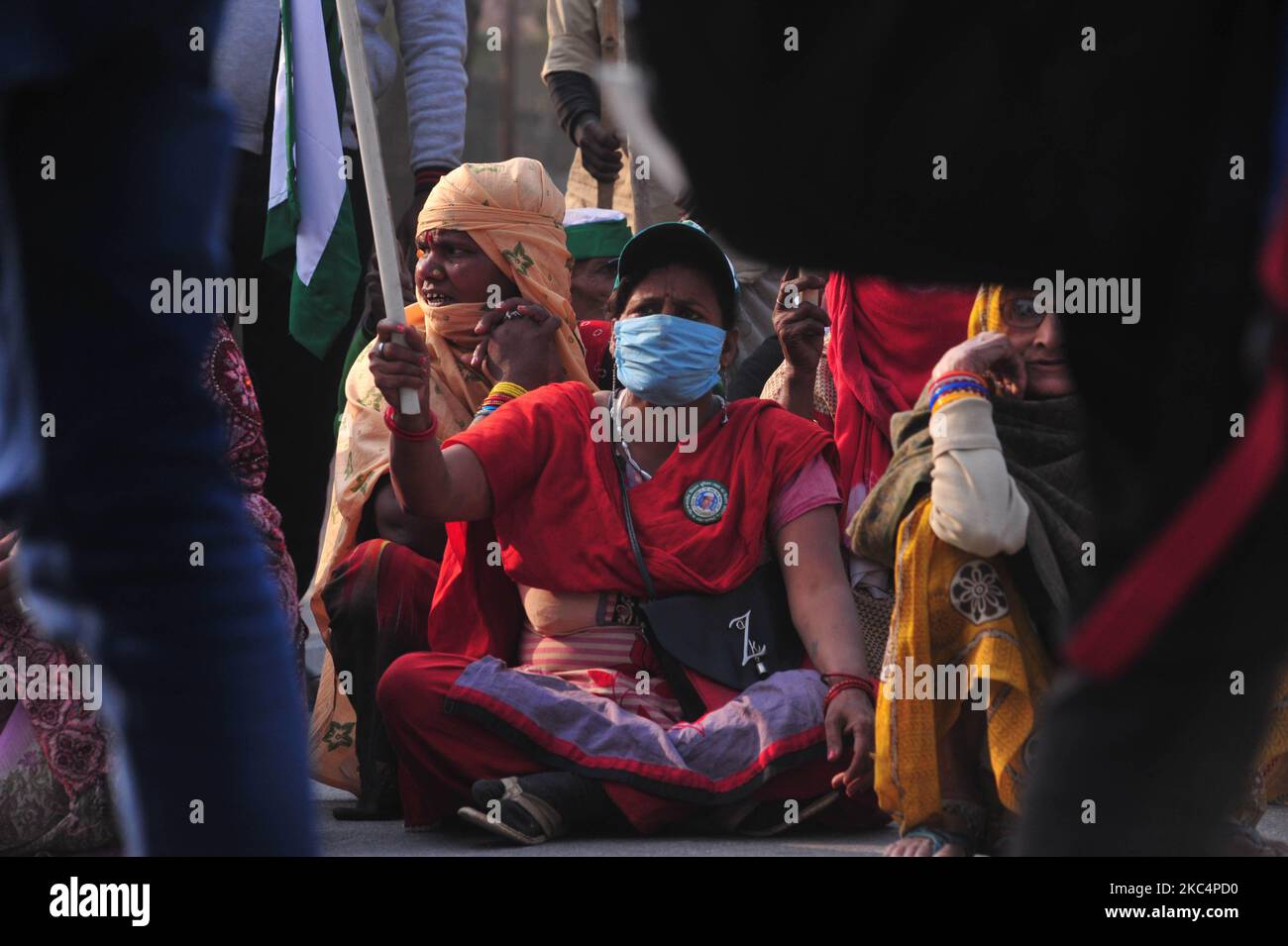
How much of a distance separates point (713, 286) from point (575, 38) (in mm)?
1845

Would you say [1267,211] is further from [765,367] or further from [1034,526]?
[765,367]

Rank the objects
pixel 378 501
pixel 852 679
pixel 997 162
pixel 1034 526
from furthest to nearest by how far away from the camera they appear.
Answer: pixel 378 501 < pixel 852 679 < pixel 1034 526 < pixel 997 162

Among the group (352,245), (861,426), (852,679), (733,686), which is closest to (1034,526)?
(852,679)

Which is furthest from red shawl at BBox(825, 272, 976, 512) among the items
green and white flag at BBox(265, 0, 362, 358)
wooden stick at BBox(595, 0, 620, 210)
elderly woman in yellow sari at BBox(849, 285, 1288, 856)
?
wooden stick at BBox(595, 0, 620, 210)

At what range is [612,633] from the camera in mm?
3488

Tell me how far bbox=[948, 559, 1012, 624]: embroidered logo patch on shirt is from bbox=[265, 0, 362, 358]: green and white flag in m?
1.62

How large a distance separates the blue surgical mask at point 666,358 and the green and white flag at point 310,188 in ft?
2.32

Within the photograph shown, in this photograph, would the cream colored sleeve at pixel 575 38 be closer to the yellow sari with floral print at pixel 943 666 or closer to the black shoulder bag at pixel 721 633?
the black shoulder bag at pixel 721 633

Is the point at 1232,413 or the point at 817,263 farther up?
the point at 817,263

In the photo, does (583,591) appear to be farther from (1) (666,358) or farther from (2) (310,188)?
(2) (310,188)

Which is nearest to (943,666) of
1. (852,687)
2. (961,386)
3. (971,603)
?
(971,603)

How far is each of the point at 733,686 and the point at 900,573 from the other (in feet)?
1.71

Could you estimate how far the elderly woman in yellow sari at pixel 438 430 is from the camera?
3664 millimetres

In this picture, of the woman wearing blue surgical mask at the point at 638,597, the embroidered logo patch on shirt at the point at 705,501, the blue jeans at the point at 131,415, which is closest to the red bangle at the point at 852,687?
the woman wearing blue surgical mask at the point at 638,597
